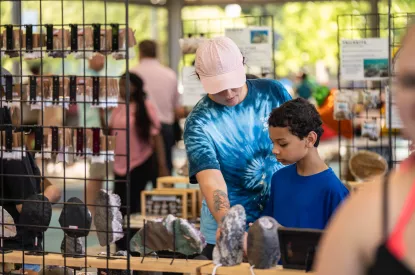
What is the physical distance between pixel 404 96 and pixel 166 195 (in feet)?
17.1

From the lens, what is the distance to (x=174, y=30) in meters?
10.7

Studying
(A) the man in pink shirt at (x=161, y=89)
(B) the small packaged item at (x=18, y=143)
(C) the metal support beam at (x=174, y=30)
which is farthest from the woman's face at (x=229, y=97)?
(C) the metal support beam at (x=174, y=30)

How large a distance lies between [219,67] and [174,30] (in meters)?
7.31

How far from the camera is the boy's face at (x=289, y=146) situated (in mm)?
3271

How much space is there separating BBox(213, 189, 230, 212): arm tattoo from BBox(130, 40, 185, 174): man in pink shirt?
16.7ft

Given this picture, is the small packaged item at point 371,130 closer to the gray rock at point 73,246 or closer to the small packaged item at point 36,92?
the small packaged item at point 36,92

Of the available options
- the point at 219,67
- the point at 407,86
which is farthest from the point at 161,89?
the point at 407,86

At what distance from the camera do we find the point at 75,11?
12.1 meters

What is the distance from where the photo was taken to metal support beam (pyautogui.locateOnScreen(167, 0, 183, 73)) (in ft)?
33.1

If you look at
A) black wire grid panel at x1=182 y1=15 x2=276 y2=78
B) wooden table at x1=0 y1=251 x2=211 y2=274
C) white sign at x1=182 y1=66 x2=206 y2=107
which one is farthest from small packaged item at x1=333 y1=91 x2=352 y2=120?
wooden table at x1=0 y1=251 x2=211 y2=274

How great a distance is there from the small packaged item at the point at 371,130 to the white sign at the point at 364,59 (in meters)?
0.43

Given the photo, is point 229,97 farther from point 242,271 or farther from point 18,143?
point 18,143

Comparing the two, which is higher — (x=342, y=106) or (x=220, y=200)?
(x=342, y=106)

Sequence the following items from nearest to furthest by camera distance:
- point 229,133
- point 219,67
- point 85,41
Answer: point 219,67
point 229,133
point 85,41
